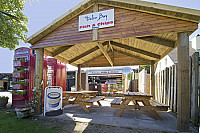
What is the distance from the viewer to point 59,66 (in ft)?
25.9

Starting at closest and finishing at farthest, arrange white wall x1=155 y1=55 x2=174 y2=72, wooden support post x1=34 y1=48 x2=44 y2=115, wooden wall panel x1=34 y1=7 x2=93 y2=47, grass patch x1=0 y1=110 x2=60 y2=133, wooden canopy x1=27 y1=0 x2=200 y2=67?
grass patch x1=0 y1=110 x2=60 y2=133 → wooden canopy x1=27 y1=0 x2=200 y2=67 → wooden wall panel x1=34 y1=7 x2=93 y2=47 → wooden support post x1=34 y1=48 x2=44 y2=115 → white wall x1=155 y1=55 x2=174 y2=72

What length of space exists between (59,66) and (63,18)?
158 inches

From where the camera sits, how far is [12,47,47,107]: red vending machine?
231 inches

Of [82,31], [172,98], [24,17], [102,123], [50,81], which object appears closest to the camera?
[102,123]

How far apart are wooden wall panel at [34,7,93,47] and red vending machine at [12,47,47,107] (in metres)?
1.75

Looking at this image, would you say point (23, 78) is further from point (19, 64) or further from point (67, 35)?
point (67, 35)

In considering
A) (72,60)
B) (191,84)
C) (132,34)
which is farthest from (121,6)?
(72,60)

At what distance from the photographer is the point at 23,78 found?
6.06m

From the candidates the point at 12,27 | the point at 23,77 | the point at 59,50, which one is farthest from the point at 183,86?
the point at 12,27

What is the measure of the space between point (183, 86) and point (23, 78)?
21.1ft

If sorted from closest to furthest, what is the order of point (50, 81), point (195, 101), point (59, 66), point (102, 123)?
point (195, 101) < point (102, 123) < point (50, 81) < point (59, 66)

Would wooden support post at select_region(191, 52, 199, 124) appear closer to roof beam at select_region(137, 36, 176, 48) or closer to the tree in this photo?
roof beam at select_region(137, 36, 176, 48)

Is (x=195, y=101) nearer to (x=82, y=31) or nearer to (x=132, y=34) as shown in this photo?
(x=132, y=34)

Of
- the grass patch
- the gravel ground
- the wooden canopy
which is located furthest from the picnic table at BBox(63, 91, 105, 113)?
the wooden canopy
